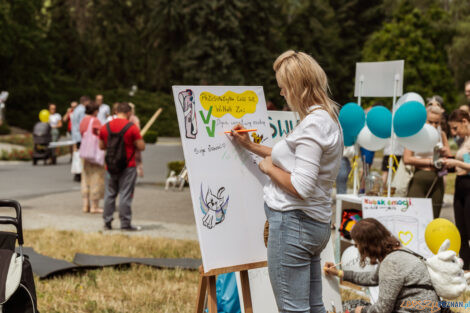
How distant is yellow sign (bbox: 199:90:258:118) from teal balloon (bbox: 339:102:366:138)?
208 cm

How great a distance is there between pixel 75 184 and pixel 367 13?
1637 inches

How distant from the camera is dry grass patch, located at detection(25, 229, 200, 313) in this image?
5.17 meters

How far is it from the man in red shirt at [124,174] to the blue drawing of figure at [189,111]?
193 inches

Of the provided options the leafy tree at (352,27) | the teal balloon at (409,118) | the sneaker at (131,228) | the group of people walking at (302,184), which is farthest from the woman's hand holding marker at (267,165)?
the leafy tree at (352,27)

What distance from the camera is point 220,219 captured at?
12.3 feet

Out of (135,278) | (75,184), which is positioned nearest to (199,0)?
(75,184)

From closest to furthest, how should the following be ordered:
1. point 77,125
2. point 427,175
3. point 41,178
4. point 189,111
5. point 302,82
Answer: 1. point 302,82
2. point 189,111
3. point 427,175
4. point 77,125
5. point 41,178

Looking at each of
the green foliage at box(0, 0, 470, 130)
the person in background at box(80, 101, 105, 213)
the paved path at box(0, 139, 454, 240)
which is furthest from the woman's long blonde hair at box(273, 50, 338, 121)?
the green foliage at box(0, 0, 470, 130)

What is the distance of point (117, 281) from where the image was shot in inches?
234

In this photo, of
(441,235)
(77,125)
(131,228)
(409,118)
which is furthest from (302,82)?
(77,125)

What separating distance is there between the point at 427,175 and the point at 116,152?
4.26 meters

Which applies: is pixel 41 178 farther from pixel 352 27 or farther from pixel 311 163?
pixel 352 27

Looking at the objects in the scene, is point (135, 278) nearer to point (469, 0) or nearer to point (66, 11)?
point (469, 0)

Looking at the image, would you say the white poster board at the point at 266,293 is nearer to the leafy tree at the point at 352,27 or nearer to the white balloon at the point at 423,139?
the white balloon at the point at 423,139
